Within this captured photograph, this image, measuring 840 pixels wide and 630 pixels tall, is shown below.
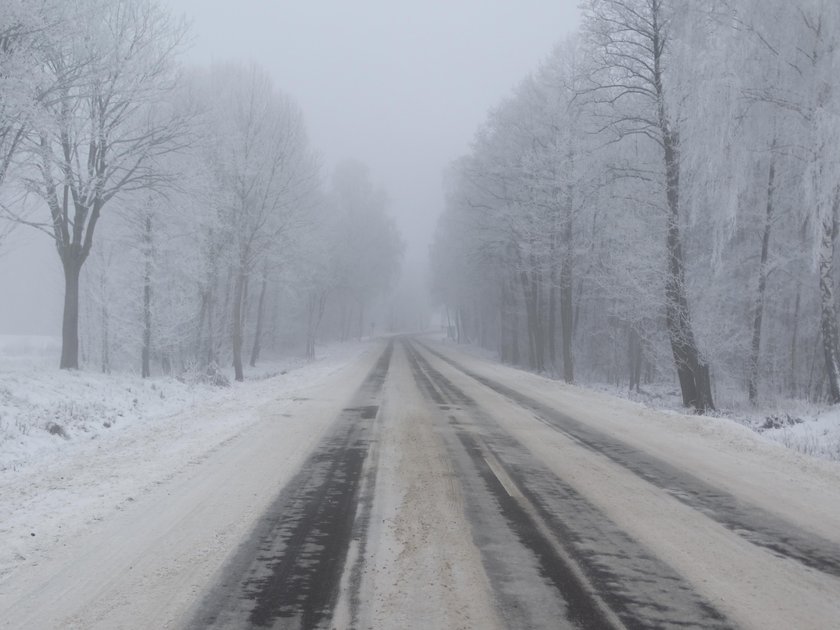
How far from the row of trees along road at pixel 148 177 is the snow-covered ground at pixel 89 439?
3.49m

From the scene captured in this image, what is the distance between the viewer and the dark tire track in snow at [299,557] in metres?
3.31

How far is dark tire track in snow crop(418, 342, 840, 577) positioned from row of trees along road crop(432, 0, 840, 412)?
301 inches

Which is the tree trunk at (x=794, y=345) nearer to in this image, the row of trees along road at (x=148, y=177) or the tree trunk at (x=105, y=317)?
the row of trees along road at (x=148, y=177)

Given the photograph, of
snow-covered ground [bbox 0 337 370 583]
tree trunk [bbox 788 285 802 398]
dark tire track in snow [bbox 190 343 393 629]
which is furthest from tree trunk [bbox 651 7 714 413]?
dark tire track in snow [bbox 190 343 393 629]

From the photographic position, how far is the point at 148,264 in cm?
2244

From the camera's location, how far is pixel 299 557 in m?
4.13

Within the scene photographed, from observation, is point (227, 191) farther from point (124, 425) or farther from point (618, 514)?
point (618, 514)

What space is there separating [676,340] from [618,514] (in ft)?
35.2

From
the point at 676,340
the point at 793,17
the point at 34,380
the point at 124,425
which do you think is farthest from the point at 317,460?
the point at 793,17

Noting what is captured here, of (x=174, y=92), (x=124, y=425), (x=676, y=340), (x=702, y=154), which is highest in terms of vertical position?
(x=174, y=92)

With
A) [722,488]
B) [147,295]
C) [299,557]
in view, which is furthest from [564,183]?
[299,557]

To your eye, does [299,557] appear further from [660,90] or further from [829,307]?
[660,90]

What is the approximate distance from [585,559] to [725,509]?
207 cm

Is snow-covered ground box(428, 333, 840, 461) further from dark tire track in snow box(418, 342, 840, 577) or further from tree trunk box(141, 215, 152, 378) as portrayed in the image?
tree trunk box(141, 215, 152, 378)
